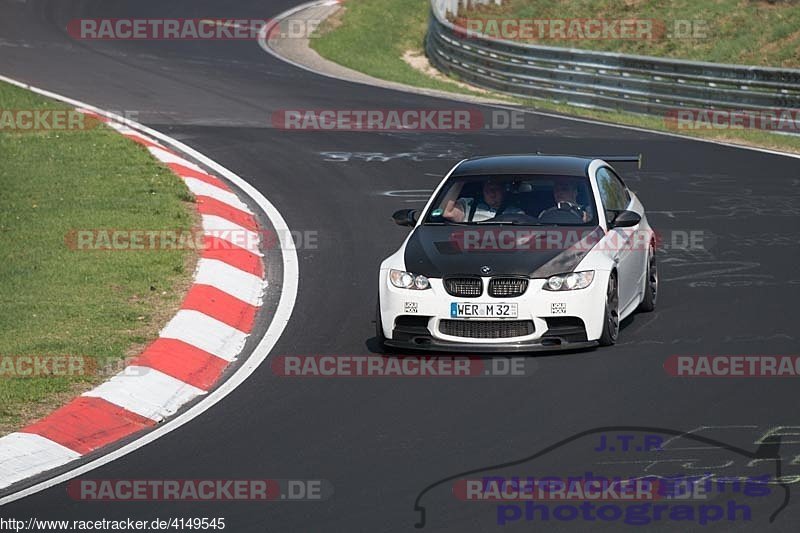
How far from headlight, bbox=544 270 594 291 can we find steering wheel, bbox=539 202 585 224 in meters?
0.94

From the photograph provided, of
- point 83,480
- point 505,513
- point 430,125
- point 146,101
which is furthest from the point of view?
point 146,101

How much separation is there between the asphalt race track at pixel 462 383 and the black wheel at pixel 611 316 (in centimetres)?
17

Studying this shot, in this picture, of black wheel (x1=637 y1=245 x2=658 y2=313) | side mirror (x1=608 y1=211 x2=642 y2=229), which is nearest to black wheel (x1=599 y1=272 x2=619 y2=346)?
side mirror (x1=608 y1=211 x2=642 y2=229)

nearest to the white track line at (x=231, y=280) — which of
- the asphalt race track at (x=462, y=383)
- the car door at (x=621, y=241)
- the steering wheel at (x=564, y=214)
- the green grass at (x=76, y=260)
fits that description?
the green grass at (x=76, y=260)

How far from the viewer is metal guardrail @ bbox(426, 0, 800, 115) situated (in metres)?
24.1

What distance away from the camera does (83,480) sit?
8.56 m

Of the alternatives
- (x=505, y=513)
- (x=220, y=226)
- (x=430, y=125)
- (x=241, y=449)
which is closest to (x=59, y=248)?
(x=220, y=226)

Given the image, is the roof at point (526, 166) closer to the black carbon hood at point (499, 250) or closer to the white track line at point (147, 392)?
the black carbon hood at point (499, 250)

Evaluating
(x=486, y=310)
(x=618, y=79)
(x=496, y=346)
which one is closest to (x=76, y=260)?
(x=486, y=310)

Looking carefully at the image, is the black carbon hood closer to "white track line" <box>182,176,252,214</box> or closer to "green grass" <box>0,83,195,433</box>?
"green grass" <box>0,83,195,433</box>

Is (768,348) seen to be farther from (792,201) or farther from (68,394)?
(792,201)

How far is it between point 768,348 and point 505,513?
4211mm

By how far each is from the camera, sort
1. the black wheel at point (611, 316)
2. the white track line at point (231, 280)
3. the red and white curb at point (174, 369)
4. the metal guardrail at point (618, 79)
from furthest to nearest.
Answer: the metal guardrail at point (618, 79) → the white track line at point (231, 280) → the black wheel at point (611, 316) → the red and white curb at point (174, 369)

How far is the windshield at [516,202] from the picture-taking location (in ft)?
39.8
